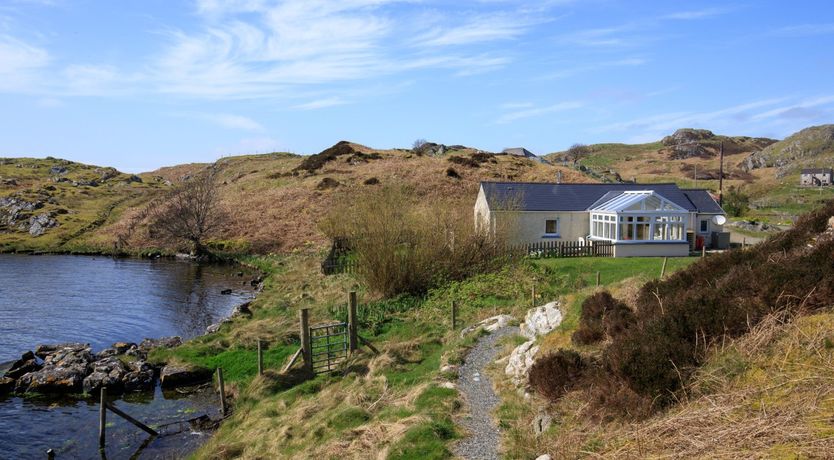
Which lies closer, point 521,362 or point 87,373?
point 521,362

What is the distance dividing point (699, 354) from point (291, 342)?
15.7 m

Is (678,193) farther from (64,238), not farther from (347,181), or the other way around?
(64,238)

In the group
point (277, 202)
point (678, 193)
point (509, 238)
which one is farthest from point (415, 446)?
point (277, 202)

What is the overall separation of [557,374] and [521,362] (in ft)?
7.66

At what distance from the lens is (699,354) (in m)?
9.46

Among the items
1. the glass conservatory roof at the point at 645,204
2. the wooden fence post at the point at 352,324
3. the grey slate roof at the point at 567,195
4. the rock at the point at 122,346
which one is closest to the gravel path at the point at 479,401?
the wooden fence post at the point at 352,324

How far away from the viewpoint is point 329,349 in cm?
1895

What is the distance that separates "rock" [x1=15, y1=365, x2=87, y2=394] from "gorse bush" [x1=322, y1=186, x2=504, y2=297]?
1227cm

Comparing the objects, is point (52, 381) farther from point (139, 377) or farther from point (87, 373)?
point (139, 377)

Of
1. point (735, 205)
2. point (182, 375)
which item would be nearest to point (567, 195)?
point (735, 205)

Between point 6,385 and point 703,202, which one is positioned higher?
point 703,202

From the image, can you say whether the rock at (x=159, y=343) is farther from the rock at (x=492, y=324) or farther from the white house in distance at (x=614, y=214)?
the white house in distance at (x=614, y=214)

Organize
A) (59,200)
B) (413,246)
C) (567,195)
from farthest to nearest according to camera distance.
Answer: (59,200) < (567,195) < (413,246)

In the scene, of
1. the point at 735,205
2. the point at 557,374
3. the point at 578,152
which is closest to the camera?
the point at 557,374
